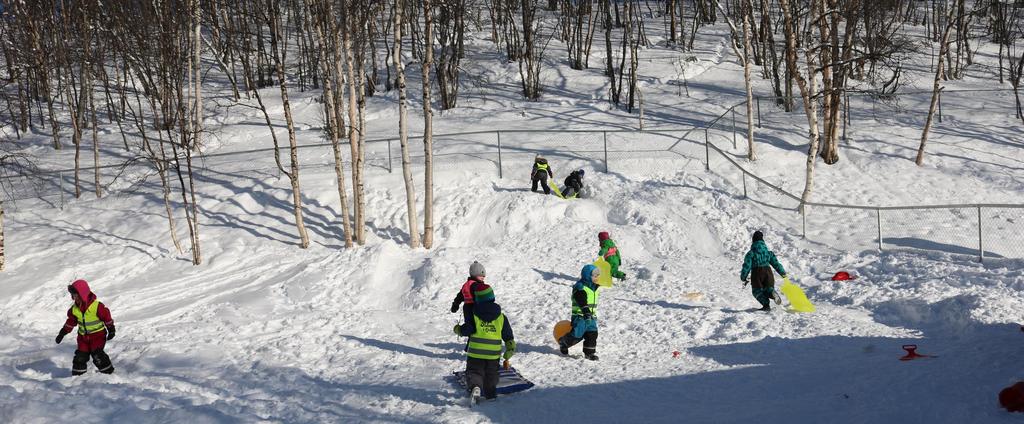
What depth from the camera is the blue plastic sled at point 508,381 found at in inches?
346

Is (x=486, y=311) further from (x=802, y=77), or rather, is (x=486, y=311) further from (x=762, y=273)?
(x=802, y=77)

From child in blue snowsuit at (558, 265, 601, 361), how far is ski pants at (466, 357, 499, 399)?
73.0 inches

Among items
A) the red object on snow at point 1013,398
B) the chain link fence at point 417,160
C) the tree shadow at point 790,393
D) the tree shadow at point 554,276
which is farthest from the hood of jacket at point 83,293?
the chain link fence at point 417,160

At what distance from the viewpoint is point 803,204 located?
17.5 meters

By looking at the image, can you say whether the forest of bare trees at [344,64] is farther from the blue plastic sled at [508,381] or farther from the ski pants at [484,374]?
the ski pants at [484,374]

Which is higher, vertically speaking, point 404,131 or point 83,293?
point 404,131

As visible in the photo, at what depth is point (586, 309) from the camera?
9.99m

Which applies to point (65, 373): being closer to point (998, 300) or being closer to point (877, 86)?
point (998, 300)

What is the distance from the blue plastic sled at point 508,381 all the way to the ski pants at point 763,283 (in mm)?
4799

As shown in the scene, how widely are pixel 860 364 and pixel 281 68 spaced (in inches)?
484

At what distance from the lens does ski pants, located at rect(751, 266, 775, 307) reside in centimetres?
1210

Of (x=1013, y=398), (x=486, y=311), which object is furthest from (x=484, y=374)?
(x=1013, y=398)

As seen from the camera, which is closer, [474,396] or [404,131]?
[474,396]

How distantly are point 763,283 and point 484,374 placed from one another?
5575mm
